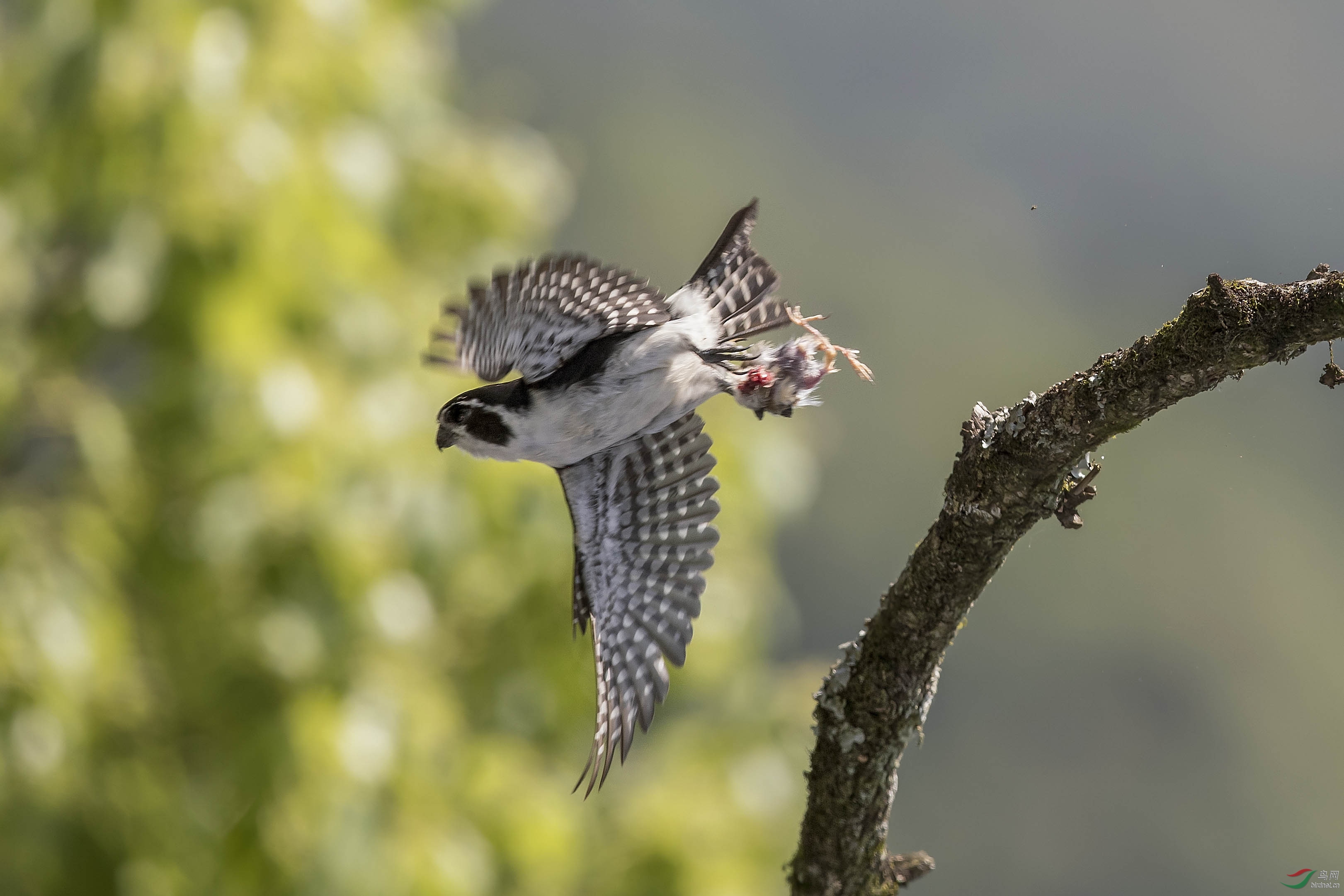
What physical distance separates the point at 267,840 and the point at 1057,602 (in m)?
6.47

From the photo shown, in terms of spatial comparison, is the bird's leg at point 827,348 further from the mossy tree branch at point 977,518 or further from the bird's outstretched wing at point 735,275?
the mossy tree branch at point 977,518

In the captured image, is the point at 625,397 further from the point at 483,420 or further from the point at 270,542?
the point at 270,542

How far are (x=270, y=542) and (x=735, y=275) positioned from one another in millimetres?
2123

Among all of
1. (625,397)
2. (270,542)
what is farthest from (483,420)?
(270,542)

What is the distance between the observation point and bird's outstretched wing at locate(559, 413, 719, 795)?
2611 millimetres

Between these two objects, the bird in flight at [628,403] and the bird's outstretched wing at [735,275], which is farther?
the bird's outstretched wing at [735,275]

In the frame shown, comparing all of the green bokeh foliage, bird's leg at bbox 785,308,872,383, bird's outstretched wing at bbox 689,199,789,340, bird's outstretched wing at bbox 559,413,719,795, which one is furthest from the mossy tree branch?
the green bokeh foliage

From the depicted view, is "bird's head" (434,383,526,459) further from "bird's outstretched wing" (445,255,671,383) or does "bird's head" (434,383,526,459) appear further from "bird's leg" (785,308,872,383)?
"bird's leg" (785,308,872,383)

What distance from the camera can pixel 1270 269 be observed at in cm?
153

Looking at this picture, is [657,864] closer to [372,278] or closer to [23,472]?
[372,278]

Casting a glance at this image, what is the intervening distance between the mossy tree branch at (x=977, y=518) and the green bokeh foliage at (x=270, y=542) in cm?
199

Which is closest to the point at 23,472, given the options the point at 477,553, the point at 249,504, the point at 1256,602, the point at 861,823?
the point at 249,504

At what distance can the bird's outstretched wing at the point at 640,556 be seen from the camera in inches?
103

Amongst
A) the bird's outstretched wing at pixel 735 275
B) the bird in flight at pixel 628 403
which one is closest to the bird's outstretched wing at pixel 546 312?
the bird in flight at pixel 628 403
